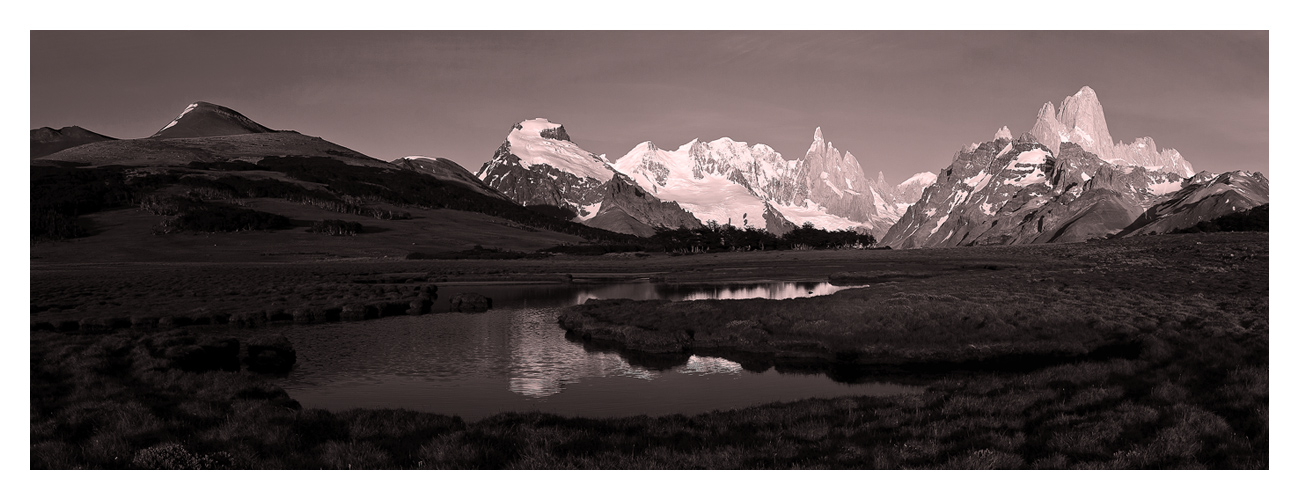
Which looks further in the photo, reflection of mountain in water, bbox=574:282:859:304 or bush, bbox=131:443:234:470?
reflection of mountain in water, bbox=574:282:859:304

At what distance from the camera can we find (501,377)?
1453 inches

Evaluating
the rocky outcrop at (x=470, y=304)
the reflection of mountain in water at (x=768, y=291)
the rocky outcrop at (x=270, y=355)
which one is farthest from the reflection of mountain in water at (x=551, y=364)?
the reflection of mountain in water at (x=768, y=291)

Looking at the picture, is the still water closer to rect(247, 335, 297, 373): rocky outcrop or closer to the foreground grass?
rect(247, 335, 297, 373): rocky outcrop

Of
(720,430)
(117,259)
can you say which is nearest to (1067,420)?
(720,430)

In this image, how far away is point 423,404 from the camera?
30906mm

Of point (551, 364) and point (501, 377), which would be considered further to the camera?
point (551, 364)

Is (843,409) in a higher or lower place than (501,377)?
higher

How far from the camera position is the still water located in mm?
30922

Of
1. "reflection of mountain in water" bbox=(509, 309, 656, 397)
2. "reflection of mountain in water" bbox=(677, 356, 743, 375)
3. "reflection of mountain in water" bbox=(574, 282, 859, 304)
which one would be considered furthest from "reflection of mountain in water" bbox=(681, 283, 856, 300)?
"reflection of mountain in water" bbox=(677, 356, 743, 375)

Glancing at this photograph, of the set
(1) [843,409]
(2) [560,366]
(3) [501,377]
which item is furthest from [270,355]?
(1) [843,409]

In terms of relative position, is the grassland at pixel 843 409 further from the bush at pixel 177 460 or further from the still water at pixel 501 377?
the still water at pixel 501 377

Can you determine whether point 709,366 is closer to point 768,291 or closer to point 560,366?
point 560,366

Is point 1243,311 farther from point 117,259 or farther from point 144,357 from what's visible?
point 117,259

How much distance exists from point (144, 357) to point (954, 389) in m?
35.5
